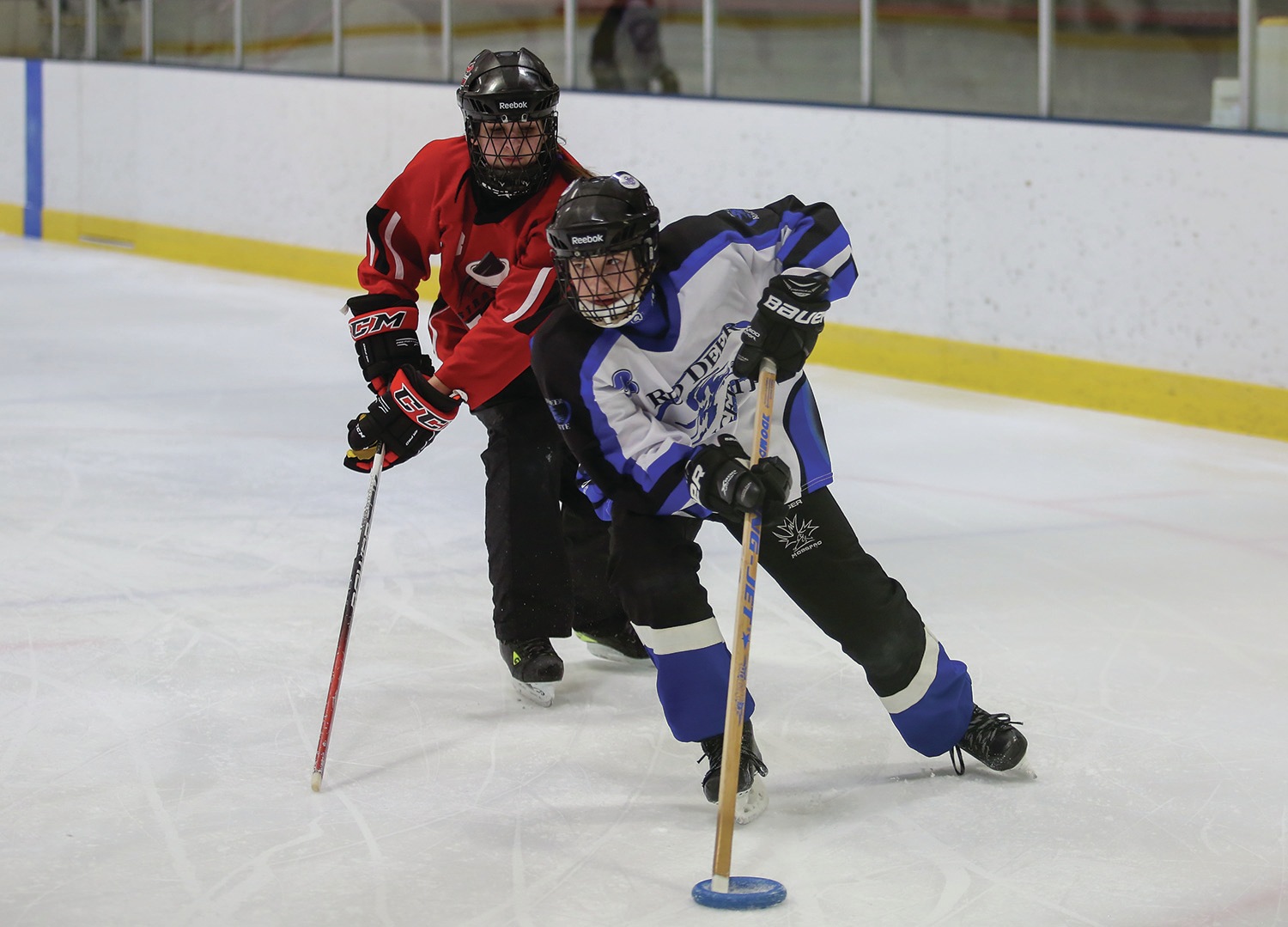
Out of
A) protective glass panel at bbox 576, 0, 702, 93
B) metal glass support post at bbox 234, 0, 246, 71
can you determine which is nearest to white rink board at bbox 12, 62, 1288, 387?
protective glass panel at bbox 576, 0, 702, 93

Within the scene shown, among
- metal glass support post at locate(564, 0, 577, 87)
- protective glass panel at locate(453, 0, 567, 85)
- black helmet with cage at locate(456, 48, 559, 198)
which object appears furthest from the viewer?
protective glass panel at locate(453, 0, 567, 85)

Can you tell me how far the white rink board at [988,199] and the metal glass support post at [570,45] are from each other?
0.53 feet

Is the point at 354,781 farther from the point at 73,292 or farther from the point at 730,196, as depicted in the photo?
the point at 73,292

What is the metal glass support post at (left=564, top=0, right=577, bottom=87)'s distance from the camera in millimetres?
7578

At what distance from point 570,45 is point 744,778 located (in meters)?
5.63

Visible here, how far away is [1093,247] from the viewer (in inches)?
219

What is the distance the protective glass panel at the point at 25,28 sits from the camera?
1049 centimetres

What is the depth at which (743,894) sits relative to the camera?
2.19 meters

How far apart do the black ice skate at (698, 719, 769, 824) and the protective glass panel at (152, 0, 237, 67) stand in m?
7.68

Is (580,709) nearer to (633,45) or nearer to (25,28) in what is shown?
(633,45)

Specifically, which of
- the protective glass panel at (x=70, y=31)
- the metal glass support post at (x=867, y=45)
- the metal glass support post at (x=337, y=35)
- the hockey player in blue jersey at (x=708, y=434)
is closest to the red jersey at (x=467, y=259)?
the hockey player in blue jersey at (x=708, y=434)

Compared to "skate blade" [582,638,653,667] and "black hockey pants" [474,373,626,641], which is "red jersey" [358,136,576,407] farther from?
"skate blade" [582,638,653,667]

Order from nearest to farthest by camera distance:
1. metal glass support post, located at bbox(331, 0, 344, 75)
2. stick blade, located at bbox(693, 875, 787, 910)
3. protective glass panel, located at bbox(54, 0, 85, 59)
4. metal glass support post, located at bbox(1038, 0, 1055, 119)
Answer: stick blade, located at bbox(693, 875, 787, 910) < metal glass support post, located at bbox(1038, 0, 1055, 119) < metal glass support post, located at bbox(331, 0, 344, 75) < protective glass panel, located at bbox(54, 0, 85, 59)

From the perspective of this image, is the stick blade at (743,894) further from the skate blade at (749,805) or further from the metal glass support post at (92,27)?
the metal glass support post at (92,27)
